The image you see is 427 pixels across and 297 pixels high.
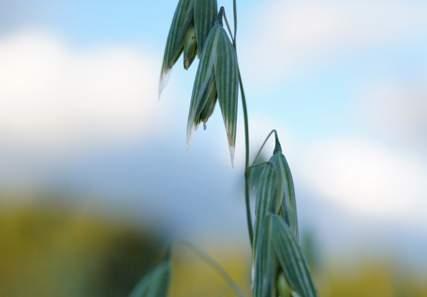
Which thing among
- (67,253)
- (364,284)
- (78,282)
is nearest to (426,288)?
(364,284)

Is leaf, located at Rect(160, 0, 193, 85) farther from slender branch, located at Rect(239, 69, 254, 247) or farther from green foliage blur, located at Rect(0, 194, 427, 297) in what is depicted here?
green foliage blur, located at Rect(0, 194, 427, 297)

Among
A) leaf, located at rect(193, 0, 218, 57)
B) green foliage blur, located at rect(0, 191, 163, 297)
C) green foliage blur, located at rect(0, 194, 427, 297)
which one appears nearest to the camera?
leaf, located at rect(193, 0, 218, 57)

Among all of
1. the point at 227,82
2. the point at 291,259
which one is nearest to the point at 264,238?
the point at 291,259

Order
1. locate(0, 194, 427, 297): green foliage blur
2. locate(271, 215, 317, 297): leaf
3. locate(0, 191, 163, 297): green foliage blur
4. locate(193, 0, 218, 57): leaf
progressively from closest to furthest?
locate(271, 215, 317, 297): leaf, locate(193, 0, 218, 57): leaf, locate(0, 194, 427, 297): green foliage blur, locate(0, 191, 163, 297): green foliage blur

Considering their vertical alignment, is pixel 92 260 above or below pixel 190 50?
below

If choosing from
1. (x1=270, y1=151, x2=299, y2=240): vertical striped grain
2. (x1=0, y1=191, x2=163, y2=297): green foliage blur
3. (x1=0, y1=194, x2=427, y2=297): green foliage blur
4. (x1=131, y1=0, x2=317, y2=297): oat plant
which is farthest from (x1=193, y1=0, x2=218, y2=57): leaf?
(x1=0, y1=191, x2=163, y2=297): green foliage blur

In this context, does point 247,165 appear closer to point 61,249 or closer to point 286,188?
point 286,188
